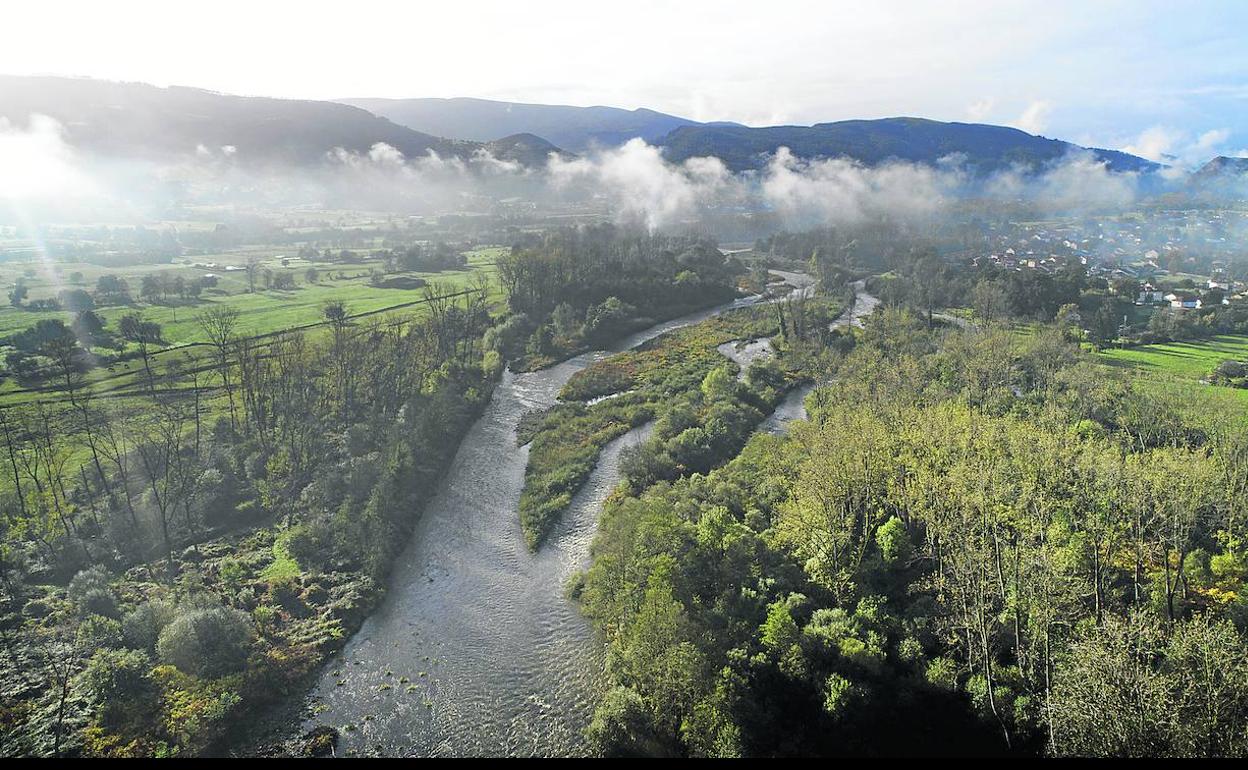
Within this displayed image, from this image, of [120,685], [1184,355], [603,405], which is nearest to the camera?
[120,685]

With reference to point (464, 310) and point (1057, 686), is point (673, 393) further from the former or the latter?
point (1057, 686)

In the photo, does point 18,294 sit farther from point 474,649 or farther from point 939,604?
point 939,604

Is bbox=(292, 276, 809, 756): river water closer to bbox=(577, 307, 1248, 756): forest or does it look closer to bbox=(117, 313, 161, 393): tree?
bbox=(577, 307, 1248, 756): forest

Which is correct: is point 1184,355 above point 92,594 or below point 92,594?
Answer: above

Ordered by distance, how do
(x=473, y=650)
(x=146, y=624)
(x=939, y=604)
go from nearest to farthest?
1. (x=939, y=604)
2. (x=146, y=624)
3. (x=473, y=650)

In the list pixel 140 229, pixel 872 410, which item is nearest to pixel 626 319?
pixel 872 410

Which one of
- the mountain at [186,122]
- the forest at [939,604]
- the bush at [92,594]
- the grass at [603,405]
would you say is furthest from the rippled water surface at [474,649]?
the mountain at [186,122]

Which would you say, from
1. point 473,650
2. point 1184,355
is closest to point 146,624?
point 473,650

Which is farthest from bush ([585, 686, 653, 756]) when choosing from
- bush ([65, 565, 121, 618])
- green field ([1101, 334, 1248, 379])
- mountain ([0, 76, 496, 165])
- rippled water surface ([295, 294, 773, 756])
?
mountain ([0, 76, 496, 165])
